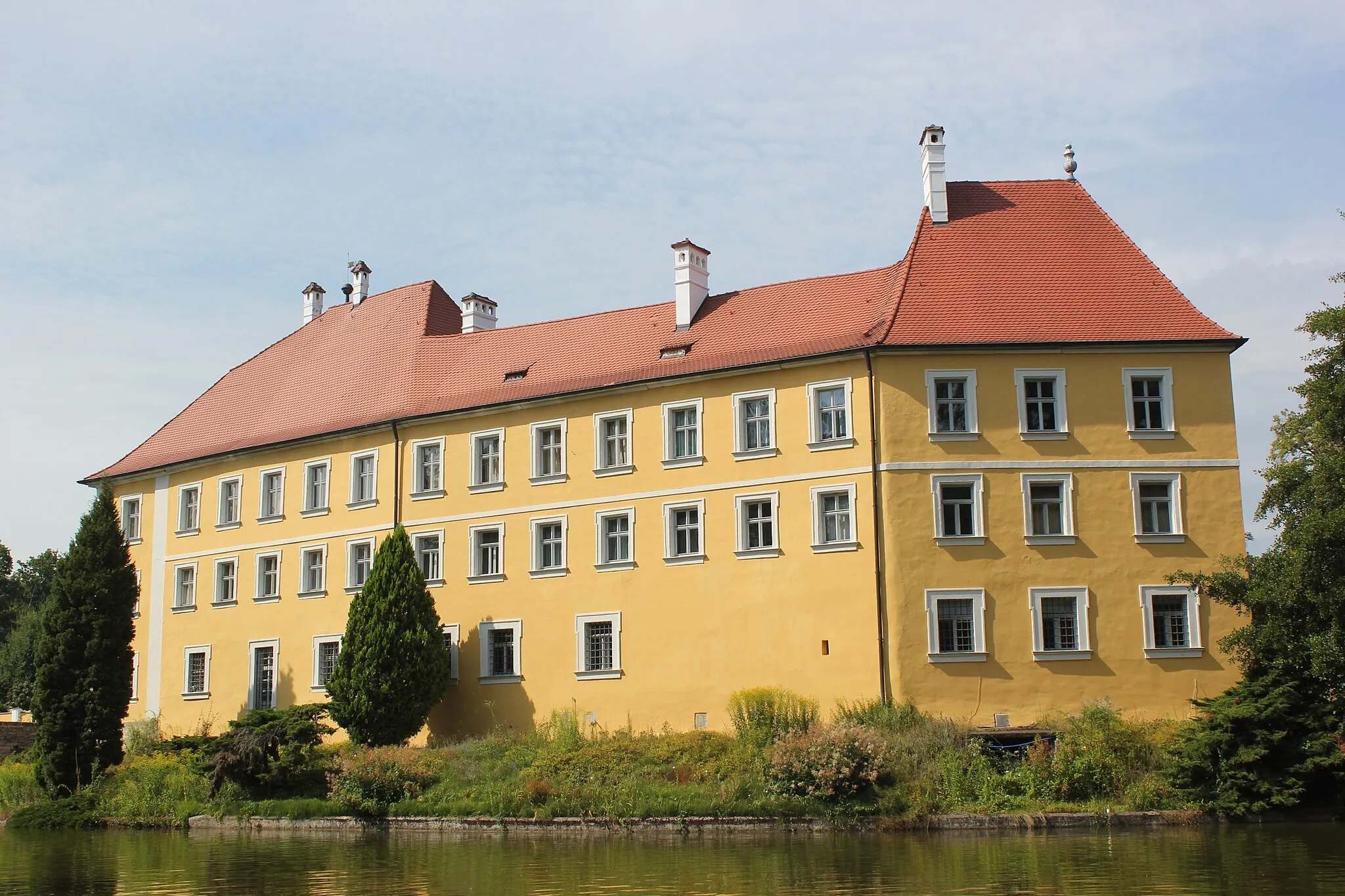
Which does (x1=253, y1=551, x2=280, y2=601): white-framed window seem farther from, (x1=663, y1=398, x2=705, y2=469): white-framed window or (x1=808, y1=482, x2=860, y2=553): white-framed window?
(x1=808, y1=482, x2=860, y2=553): white-framed window

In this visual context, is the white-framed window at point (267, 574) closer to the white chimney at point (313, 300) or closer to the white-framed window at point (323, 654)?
the white-framed window at point (323, 654)

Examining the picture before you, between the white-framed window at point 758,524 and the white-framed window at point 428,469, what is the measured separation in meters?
9.39

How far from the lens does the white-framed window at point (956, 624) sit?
1203 inches

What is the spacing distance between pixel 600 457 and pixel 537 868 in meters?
16.6

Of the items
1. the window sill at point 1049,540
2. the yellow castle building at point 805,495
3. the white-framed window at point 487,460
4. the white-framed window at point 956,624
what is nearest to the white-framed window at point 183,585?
the yellow castle building at point 805,495

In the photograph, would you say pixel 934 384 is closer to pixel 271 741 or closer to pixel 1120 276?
pixel 1120 276

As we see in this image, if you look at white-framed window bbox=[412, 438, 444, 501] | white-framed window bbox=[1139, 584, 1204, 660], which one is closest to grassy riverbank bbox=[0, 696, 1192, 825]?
white-framed window bbox=[1139, 584, 1204, 660]

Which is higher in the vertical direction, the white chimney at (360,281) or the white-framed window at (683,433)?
the white chimney at (360,281)

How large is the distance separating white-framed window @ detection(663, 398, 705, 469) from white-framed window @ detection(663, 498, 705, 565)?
108cm

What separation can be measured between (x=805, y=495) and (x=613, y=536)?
5527 mm

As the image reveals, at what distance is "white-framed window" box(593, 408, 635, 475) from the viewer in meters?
35.5

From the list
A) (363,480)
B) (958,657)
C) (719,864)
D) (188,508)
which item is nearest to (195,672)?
(188,508)

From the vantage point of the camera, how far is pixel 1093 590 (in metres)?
30.9

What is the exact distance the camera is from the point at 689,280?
1496 inches
